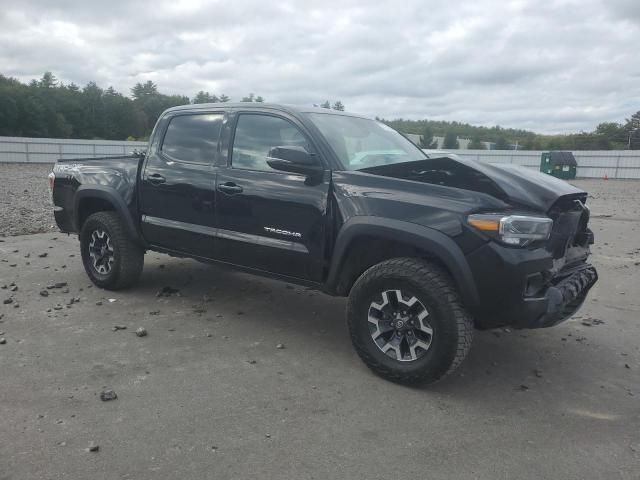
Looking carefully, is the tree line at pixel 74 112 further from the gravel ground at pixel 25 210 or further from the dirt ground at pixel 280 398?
the dirt ground at pixel 280 398

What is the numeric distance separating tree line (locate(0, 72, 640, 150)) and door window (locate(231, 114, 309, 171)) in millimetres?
53042

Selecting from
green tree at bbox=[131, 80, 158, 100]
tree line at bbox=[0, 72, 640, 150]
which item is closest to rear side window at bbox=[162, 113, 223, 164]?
tree line at bbox=[0, 72, 640, 150]

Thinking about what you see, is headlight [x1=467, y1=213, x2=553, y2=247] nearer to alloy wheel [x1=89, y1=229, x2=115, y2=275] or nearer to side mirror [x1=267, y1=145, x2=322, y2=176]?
side mirror [x1=267, y1=145, x2=322, y2=176]

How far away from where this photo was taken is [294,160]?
3.96m

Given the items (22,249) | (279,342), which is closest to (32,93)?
(22,249)

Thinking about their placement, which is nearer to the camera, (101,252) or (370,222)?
(370,222)

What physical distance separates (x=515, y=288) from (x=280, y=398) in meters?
1.63

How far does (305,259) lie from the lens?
Result: 412cm

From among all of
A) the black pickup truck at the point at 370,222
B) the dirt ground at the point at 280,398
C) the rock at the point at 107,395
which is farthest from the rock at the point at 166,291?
the rock at the point at 107,395

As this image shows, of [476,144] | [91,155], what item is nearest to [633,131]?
[476,144]

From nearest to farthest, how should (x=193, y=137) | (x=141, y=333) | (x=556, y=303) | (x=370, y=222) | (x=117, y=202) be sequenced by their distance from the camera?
(x=556, y=303) < (x=370, y=222) < (x=141, y=333) < (x=193, y=137) < (x=117, y=202)

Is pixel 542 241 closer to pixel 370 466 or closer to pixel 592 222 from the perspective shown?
pixel 370 466

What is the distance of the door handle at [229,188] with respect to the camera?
4491 mm

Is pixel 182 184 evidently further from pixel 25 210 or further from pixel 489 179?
pixel 25 210
